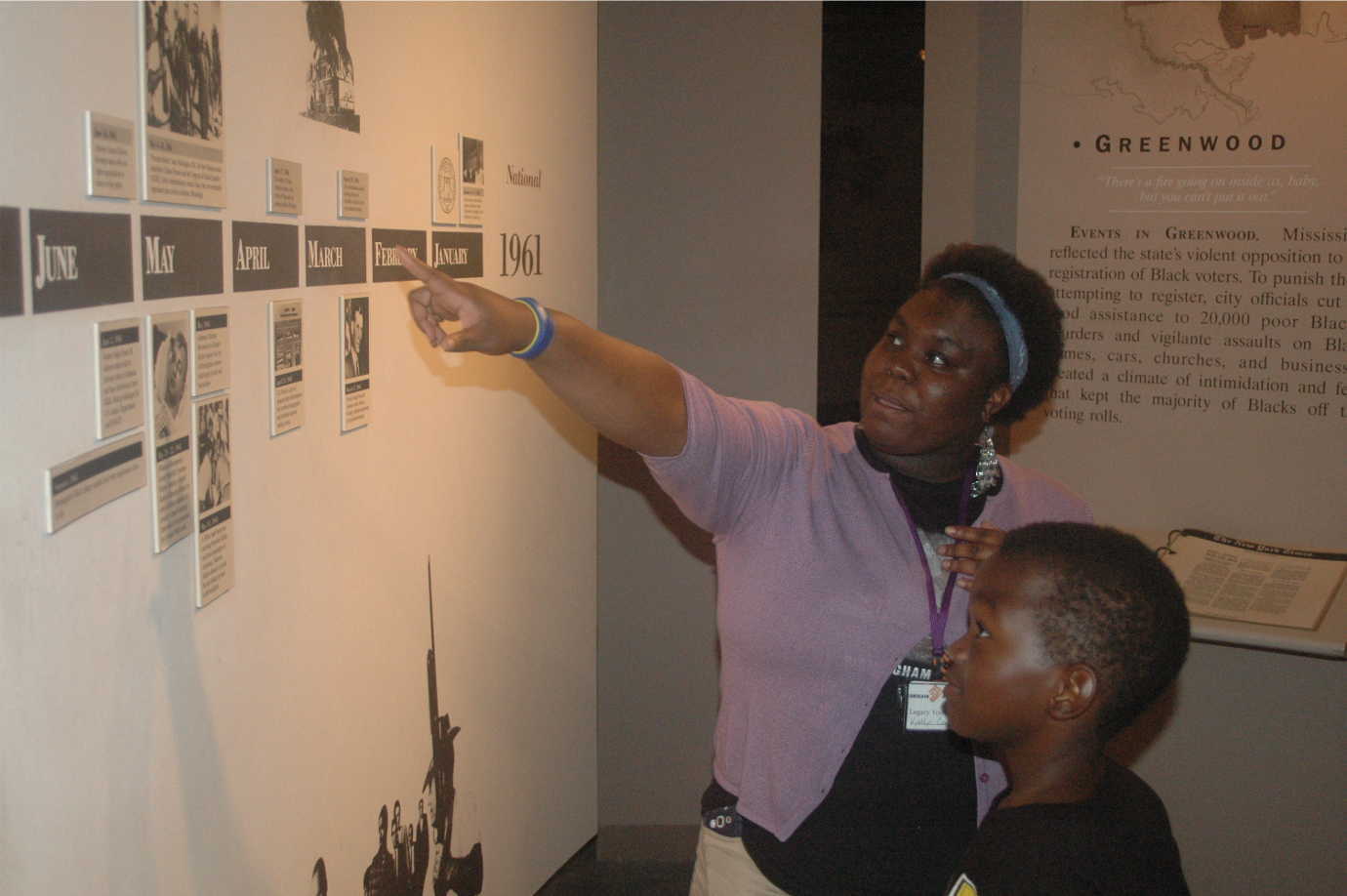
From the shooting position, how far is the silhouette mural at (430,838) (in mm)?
2678

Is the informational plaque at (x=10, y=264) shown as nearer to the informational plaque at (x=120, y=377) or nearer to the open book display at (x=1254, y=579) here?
the informational plaque at (x=120, y=377)

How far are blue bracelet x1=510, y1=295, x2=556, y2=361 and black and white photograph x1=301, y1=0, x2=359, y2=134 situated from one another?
73 cm

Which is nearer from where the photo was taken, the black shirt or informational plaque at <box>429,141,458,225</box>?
the black shirt

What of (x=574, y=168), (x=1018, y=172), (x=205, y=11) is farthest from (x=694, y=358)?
(x=205, y=11)

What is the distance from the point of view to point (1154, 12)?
12.2 ft

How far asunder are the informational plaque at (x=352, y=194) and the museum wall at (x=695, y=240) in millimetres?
1653

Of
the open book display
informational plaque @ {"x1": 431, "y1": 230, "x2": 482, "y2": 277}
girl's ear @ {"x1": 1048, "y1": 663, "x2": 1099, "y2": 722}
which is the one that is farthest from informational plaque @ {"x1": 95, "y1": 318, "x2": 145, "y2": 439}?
the open book display

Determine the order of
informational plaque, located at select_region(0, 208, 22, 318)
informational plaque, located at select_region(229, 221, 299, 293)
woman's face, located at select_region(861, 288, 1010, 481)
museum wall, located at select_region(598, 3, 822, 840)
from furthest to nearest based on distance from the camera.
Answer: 1. museum wall, located at select_region(598, 3, 822, 840)
2. woman's face, located at select_region(861, 288, 1010, 481)
3. informational plaque, located at select_region(229, 221, 299, 293)
4. informational plaque, located at select_region(0, 208, 22, 318)

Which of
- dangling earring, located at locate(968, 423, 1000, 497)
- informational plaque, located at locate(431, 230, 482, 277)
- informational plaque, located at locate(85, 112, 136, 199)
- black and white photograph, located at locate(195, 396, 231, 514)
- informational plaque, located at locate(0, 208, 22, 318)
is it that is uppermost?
informational plaque, located at locate(85, 112, 136, 199)

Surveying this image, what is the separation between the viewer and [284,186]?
209 cm

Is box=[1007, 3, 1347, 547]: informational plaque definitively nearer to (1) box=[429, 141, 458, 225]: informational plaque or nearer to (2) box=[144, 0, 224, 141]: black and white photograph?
→ (1) box=[429, 141, 458, 225]: informational plaque

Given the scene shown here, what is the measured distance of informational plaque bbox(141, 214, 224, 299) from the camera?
66.4 inches

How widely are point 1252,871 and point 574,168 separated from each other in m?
2.78

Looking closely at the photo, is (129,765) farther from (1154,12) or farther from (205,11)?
(1154,12)
